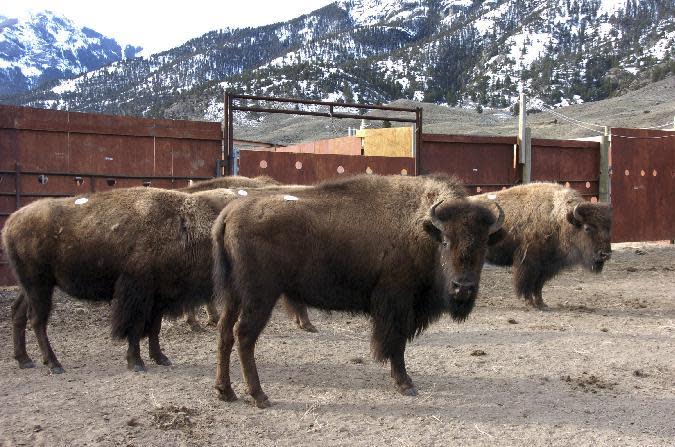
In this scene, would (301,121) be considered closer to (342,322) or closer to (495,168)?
(495,168)

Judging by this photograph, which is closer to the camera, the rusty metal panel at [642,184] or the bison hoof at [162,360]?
the bison hoof at [162,360]

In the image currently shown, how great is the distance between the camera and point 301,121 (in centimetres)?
6694

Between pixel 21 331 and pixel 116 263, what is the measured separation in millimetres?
1166

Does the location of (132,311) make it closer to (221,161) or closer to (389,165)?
(221,161)

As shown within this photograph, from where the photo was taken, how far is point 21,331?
6699 mm

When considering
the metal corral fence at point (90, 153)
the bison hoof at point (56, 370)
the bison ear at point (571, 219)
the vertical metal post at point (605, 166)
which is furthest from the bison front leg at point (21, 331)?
the vertical metal post at point (605, 166)

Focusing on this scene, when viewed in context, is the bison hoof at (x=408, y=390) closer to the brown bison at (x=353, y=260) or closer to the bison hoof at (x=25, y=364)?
the brown bison at (x=353, y=260)

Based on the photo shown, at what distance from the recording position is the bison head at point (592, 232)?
9.77m

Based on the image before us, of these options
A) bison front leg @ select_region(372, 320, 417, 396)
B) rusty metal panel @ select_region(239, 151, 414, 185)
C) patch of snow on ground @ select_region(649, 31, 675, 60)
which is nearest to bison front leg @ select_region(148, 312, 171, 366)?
bison front leg @ select_region(372, 320, 417, 396)

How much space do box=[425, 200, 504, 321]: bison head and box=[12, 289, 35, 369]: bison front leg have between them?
159 inches

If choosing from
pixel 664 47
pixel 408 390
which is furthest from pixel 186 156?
pixel 664 47

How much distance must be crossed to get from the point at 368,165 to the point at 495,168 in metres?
3.41

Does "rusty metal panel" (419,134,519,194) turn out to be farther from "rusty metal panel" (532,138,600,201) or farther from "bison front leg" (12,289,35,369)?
"bison front leg" (12,289,35,369)

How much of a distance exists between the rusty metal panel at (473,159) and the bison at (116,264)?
772 cm
